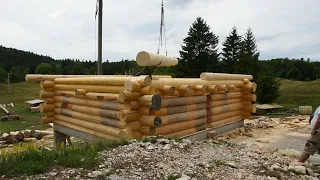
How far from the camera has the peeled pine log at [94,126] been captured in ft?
28.3

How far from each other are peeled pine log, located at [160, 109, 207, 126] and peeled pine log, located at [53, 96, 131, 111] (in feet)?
A: 3.93

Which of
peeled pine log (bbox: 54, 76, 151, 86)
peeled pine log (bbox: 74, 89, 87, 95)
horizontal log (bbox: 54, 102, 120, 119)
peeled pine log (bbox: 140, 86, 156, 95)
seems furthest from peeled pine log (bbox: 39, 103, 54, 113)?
peeled pine log (bbox: 140, 86, 156, 95)

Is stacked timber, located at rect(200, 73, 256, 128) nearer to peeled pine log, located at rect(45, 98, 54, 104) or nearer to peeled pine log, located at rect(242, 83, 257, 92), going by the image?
peeled pine log, located at rect(242, 83, 257, 92)

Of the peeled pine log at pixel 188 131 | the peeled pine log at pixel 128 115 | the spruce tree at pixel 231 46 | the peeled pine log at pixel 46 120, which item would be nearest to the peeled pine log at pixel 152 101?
the peeled pine log at pixel 128 115

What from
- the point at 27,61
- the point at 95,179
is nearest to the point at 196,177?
the point at 95,179

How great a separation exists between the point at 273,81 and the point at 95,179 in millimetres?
26458

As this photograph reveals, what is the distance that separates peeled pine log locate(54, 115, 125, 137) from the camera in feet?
28.3

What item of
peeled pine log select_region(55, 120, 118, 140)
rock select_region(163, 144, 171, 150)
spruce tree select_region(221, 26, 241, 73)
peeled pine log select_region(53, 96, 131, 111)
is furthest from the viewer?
spruce tree select_region(221, 26, 241, 73)

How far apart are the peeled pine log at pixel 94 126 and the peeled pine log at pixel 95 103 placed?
644mm

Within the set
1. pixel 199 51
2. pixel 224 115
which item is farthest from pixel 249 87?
pixel 199 51

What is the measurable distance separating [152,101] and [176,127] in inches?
69.1

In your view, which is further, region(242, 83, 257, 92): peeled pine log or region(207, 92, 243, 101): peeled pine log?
region(242, 83, 257, 92): peeled pine log

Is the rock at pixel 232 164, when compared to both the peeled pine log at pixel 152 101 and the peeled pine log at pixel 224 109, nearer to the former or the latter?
the peeled pine log at pixel 152 101

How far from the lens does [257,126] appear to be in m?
13.9
